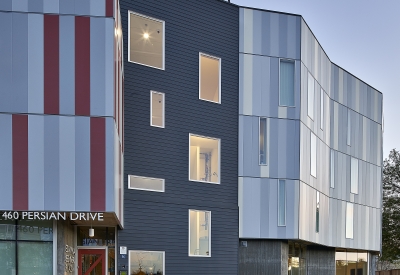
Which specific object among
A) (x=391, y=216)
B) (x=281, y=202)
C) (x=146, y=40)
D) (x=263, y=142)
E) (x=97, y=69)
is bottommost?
(x=391, y=216)

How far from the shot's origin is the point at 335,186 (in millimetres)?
28797

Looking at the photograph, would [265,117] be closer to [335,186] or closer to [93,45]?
[335,186]

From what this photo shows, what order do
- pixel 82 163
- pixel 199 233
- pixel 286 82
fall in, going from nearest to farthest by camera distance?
pixel 82 163 < pixel 199 233 < pixel 286 82

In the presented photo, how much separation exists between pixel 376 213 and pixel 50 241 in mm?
21924

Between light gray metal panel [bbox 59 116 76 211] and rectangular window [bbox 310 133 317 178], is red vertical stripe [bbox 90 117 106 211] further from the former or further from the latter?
rectangular window [bbox 310 133 317 178]

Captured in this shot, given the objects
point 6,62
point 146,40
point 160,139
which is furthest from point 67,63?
point 160,139

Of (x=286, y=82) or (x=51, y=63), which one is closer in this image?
(x=51, y=63)

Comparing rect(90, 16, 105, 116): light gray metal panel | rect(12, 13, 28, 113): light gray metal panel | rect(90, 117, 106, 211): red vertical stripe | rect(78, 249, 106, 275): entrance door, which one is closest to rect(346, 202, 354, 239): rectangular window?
rect(78, 249, 106, 275): entrance door

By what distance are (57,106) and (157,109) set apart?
706 centimetres

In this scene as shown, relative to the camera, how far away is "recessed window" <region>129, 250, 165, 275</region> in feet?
65.4

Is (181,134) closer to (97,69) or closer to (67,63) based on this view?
(97,69)

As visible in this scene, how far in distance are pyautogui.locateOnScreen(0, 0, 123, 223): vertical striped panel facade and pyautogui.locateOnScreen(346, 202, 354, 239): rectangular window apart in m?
17.8

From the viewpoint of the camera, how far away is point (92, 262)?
20047 mm

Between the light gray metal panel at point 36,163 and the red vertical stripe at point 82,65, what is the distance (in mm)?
929
